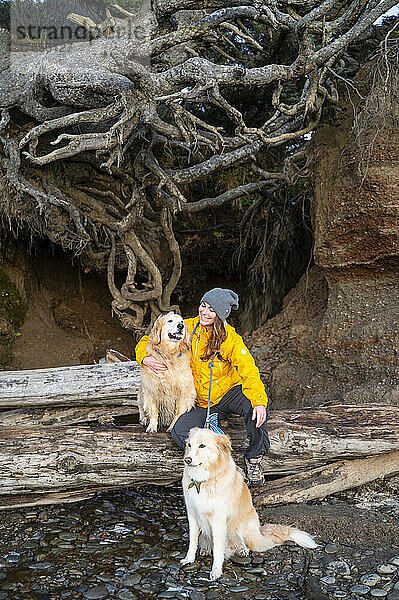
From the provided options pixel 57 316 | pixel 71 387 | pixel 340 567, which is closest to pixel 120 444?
pixel 71 387

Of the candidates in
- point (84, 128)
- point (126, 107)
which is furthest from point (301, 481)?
point (84, 128)

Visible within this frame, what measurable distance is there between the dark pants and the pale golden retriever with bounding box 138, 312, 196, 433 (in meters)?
0.11

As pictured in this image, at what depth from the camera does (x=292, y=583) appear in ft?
14.4

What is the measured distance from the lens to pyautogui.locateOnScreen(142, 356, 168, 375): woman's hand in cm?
530

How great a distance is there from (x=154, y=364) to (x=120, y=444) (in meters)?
0.97

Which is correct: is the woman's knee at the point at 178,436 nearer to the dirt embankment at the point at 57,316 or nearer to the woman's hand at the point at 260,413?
the woman's hand at the point at 260,413

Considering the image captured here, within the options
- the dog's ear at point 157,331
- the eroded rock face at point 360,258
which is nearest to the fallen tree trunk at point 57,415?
the dog's ear at point 157,331

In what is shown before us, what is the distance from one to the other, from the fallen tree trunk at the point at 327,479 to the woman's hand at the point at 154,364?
6.08 feet

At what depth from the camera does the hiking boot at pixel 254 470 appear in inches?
211

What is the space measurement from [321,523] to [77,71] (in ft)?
20.9

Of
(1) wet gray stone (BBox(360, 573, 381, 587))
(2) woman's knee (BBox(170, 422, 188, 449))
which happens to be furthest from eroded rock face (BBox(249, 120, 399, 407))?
(2) woman's knee (BBox(170, 422, 188, 449))

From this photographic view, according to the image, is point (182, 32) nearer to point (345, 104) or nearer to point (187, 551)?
point (345, 104)

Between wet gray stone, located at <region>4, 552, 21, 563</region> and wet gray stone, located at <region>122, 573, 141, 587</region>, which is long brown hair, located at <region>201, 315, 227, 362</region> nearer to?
wet gray stone, located at <region>122, 573, 141, 587</region>

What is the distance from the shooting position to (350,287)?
844 centimetres
